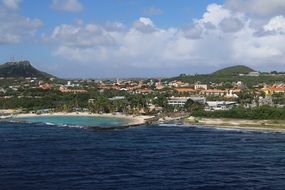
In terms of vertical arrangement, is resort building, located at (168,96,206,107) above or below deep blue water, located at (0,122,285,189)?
above

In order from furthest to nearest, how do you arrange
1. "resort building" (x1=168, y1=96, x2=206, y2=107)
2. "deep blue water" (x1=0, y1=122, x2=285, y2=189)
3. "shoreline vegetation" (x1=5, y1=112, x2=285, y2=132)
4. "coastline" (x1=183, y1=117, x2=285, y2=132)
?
"resort building" (x1=168, y1=96, x2=206, y2=107) < "shoreline vegetation" (x1=5, y1=112, x2=285, y2=132) < "coastline" (x1=183, y1=117, x2=285, y2=132) < "deep blue water" (x1=0, y1=122, x2=285, y2=189)

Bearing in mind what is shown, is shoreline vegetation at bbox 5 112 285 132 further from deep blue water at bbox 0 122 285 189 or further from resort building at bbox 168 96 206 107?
resort building at bbox 168 96 206 107

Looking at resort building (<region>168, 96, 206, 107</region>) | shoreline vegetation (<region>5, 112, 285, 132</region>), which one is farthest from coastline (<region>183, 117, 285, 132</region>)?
resort building (<region>168, 96, 206, 107</region>)

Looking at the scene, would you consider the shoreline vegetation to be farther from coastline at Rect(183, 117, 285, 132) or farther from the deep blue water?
the deep blue water

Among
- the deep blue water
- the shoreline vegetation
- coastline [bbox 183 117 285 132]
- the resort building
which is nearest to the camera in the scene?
the deep blue water

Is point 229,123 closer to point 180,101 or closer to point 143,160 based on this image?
point 180,101

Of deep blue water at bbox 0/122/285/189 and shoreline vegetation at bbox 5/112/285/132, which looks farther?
shoreline vegetation at bbox 5/112/285/132
